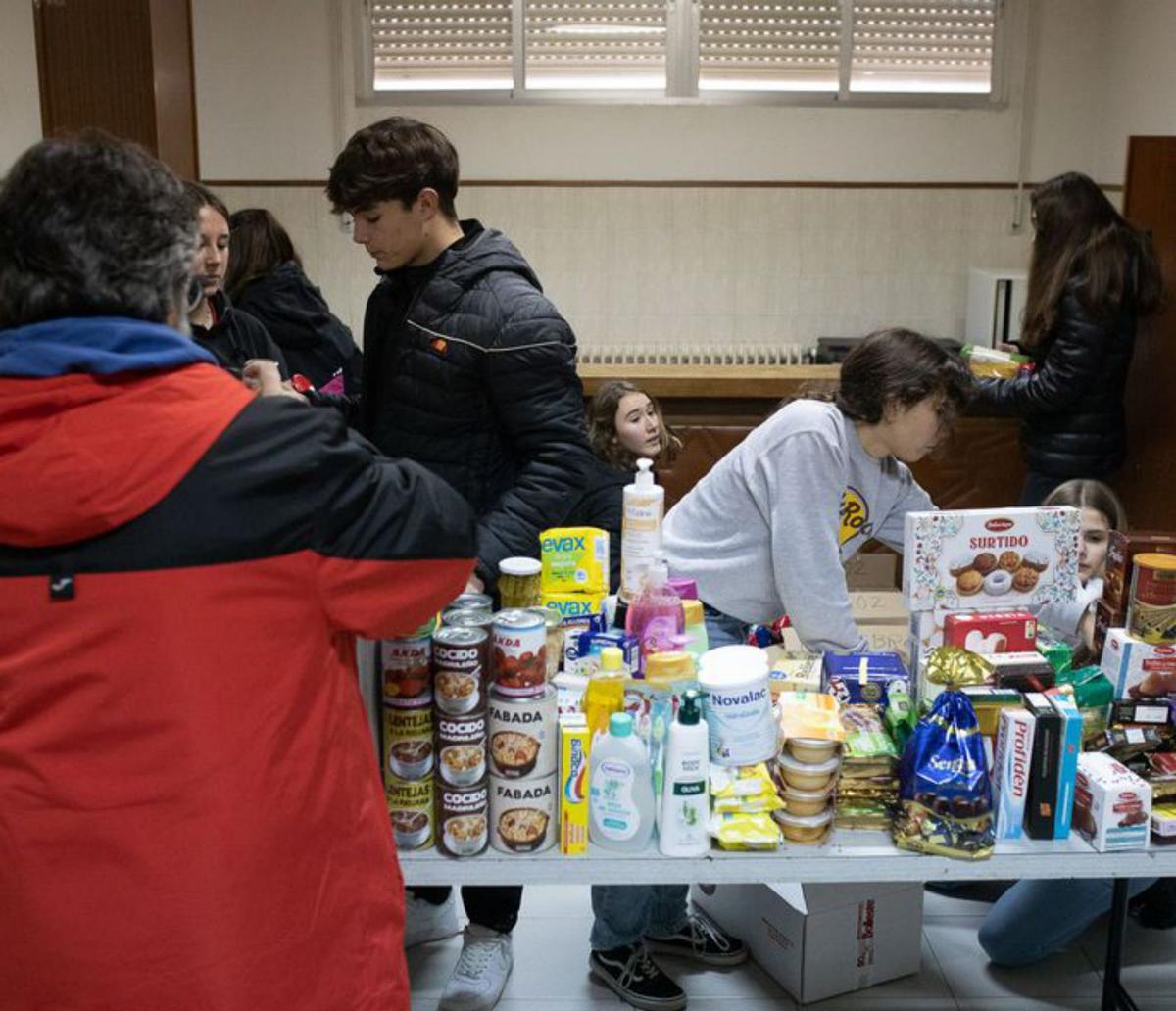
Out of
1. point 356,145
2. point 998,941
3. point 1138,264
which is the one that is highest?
point 356,145

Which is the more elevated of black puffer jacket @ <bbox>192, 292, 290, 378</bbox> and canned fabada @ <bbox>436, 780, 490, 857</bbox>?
black puffer jacket @ <bbox>192, 292, 290, 378</bbox>

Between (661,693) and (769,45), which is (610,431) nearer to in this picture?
(661,693)

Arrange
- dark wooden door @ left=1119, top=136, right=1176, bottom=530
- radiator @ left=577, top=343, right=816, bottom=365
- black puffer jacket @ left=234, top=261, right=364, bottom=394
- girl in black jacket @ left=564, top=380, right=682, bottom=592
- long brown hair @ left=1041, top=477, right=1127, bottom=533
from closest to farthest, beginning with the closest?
long brown hair @ left=1041, top=477, right=1127, bottom=533 < black puffer jacket @ left=234, top=261, right=364, bottom=394 < girl in black jacket @ left=564, top=380, right=682, bottom=592 < dark wooden door @ left=1119, top=136, right=1176, bottom=530 < radiator @ left=577, top=343, right=816, bottom=365

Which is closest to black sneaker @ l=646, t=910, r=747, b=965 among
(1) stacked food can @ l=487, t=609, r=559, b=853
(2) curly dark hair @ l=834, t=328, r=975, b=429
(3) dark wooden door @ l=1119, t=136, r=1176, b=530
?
(1) stacked food can @ l=487, t=609, r=559, b=853

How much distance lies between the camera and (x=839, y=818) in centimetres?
236

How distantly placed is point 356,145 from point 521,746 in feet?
3.66

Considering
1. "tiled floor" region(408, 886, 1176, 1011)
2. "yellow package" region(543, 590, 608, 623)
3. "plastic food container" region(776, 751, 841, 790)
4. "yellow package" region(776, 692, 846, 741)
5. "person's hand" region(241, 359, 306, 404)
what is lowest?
"tiled floor" region(408, 886, 1176, 1011)

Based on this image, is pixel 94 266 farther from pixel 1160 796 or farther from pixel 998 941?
pixel 998 941

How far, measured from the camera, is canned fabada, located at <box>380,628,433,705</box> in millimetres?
2160

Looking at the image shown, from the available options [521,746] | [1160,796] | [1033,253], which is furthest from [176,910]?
[1033,253]

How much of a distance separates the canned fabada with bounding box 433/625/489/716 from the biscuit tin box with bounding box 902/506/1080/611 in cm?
77

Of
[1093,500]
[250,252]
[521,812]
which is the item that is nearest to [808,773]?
[521,812]

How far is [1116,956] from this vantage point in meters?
2.79

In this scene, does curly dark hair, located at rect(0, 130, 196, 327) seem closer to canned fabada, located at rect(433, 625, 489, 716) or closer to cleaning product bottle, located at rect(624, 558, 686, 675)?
canned fabada, located at rect(433, 625, 489, 716)
